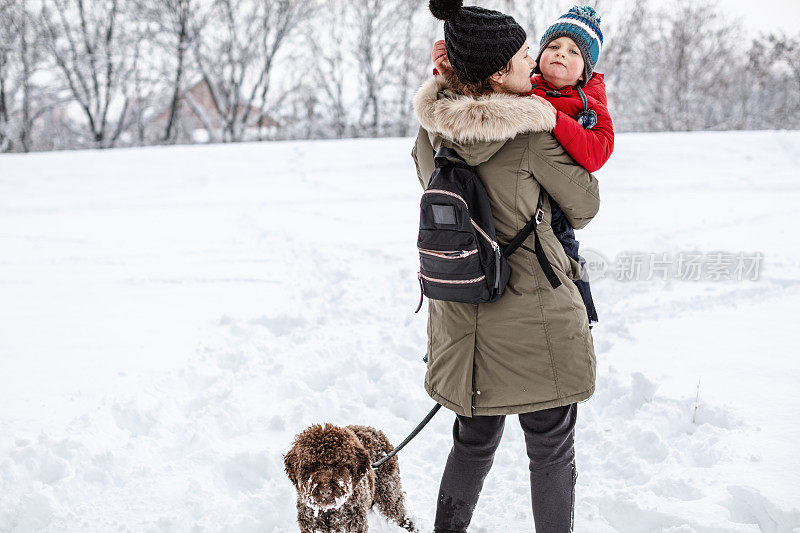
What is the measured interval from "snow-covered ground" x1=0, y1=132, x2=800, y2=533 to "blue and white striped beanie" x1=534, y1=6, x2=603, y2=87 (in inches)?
76.6

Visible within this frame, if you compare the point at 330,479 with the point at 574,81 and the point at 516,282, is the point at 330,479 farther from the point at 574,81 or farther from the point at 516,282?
the point at 574,81

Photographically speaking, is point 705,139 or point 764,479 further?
point 705,139

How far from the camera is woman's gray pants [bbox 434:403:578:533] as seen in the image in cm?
201

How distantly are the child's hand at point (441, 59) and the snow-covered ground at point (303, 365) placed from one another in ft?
6.39

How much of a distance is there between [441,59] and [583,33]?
19.9 inches

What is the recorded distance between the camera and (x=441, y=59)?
205 centimetres

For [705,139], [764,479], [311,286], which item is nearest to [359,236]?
[311,286]

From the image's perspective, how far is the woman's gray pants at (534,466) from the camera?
2.01 m

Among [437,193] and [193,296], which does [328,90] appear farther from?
[437,193]

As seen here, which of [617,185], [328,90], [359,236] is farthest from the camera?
[328,90]

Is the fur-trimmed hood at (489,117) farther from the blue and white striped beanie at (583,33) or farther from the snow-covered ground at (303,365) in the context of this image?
the snow-covered ground at (303,365)

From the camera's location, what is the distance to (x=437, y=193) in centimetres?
190

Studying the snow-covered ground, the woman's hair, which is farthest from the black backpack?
the snow-covered ground

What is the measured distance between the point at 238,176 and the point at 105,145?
11.5m
